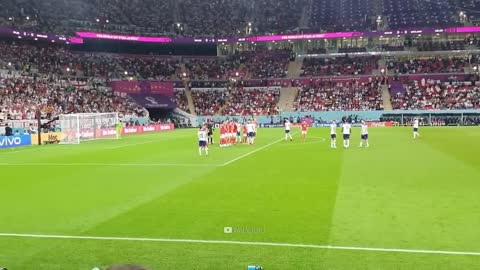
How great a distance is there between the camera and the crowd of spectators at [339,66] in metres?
86.8

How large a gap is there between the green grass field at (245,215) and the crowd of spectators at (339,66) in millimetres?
63993

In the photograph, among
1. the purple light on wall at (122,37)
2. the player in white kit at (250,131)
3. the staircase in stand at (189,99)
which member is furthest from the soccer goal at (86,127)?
the purple light on wall at (122,37)

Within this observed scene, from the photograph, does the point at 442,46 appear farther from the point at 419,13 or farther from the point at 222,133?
the point at 222,133

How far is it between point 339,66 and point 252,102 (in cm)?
1731

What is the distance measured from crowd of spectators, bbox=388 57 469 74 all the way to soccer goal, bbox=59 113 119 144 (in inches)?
2064

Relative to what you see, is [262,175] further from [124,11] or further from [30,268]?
[124,11]

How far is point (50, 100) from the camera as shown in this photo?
62.9 m

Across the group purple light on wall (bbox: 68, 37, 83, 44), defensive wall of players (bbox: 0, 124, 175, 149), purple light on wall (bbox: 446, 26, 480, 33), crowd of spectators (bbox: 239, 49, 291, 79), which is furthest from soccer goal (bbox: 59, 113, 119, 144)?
purple light on wall (bbox: 446, 26, 480, 33)

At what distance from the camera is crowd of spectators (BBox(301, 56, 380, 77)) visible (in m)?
86.8

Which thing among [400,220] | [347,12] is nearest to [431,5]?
[347,12]

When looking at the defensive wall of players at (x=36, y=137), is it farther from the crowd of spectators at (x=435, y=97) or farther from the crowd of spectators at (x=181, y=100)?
the crowd of spectators at (x=435, y=97)

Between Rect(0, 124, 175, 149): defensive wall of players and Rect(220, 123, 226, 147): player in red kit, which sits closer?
Rect(220, 123, 226, 147): player in red kit

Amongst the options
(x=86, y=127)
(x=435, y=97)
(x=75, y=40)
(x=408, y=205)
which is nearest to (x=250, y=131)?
(x=86, y=127)

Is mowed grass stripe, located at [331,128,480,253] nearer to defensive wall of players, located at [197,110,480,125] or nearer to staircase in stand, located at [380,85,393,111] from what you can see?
defensive wall of players, located at [197,110,480,125]
